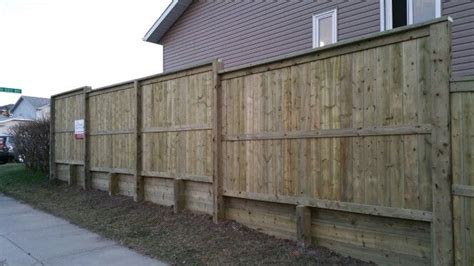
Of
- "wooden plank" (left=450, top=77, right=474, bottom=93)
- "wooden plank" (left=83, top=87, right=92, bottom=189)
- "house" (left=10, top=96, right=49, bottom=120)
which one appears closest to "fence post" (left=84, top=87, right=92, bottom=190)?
"wooden plank" (left=83, top=87, right=92, bottom=189)

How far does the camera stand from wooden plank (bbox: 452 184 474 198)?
11.7 feet

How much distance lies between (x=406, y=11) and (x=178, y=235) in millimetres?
5812

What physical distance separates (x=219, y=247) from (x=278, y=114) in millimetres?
1909

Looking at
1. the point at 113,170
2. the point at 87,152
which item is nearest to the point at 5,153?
the point at 87,152

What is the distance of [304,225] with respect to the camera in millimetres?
4906

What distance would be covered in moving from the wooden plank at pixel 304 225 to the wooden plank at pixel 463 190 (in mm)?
1732

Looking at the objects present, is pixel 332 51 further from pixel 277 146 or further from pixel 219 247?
pixel 219 247

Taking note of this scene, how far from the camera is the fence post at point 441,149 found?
12.0 feet

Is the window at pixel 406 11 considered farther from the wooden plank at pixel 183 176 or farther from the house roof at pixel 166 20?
the house roof at pixel 166 20

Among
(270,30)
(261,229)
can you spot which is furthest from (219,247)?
(270,30)

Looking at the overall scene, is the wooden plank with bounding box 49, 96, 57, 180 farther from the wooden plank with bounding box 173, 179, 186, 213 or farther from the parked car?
the parked car

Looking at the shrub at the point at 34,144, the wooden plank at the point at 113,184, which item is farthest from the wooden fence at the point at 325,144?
the shrub at the point at 34,144

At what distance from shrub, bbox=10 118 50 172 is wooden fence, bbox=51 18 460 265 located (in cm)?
680

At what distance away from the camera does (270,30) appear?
1009 cm
